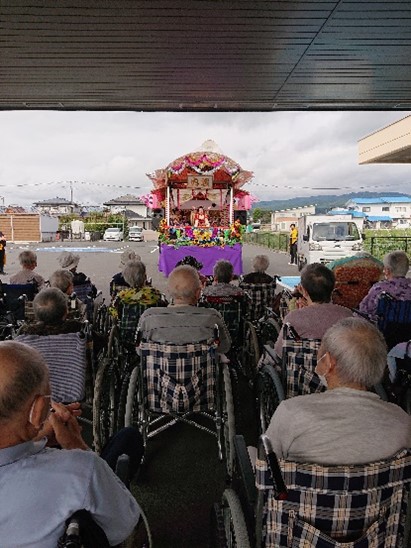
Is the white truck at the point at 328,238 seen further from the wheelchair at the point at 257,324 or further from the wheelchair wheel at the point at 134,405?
the wheelchair wheel at the point at 134,405

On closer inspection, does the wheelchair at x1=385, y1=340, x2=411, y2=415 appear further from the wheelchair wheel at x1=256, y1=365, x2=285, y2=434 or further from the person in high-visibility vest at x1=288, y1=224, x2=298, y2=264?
the person in high-visibility vest at x1=288, y1=224, x2=298, y2=264

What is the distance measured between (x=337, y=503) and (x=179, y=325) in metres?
1.72

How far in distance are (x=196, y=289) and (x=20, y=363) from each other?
202 centimetres

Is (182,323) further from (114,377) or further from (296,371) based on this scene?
(296,371)

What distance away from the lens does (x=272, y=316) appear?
4.50 m

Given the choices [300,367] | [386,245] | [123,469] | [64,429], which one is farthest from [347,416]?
[386,245]

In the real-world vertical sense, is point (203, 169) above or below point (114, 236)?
above

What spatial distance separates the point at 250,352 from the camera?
169 inches

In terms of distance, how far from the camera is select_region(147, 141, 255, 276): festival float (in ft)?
42.8

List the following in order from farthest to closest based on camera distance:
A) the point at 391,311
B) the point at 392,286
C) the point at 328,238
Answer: the point at 328,238, the point at 392,286, the point at 391,311

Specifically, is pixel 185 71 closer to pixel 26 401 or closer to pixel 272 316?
pixel 272 316

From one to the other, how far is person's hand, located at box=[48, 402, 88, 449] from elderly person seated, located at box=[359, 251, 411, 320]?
270cm

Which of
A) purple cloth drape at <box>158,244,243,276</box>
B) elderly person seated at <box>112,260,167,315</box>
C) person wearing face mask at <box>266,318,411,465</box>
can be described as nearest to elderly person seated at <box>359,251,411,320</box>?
elderly person seated at <box>112,260,167,315</box>

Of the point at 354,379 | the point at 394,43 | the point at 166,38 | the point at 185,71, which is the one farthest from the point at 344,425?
the point at 185,71
